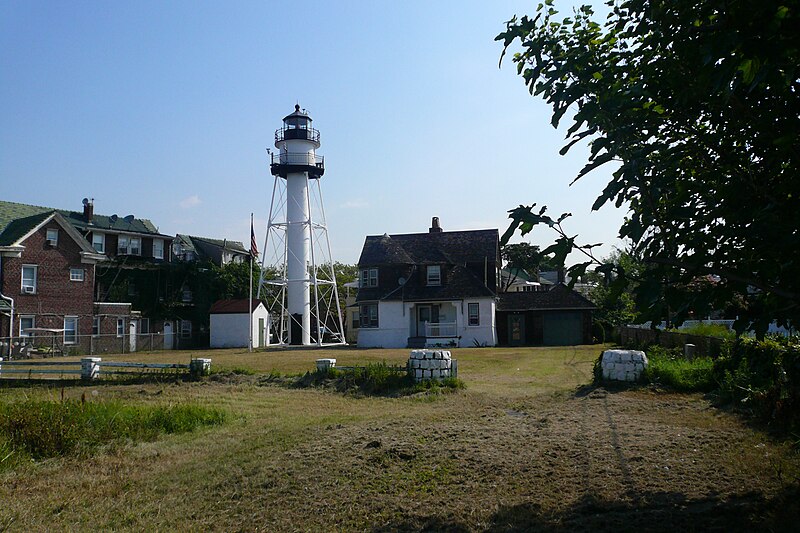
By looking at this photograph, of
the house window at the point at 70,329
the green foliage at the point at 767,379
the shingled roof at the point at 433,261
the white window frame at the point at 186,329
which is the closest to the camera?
the green foliage at the point at 767,379

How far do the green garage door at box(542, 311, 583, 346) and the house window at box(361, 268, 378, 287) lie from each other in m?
12.5

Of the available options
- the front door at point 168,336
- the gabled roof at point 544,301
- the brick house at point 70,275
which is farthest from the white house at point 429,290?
the brick house at point 70,275

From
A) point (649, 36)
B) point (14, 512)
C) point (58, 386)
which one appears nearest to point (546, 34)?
point (649, 36)

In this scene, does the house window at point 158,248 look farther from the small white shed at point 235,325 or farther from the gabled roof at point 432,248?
the gabled roof at point 432,248

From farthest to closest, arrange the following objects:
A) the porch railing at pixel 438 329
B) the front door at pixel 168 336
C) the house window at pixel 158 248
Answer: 1. the house window at pixel 158 248
2. the front door at pixel 168 336
3. the porch railing at pixel 438 329

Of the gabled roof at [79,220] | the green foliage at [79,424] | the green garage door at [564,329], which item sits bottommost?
the green foliage at [79,424]

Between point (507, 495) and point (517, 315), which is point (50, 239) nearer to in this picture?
point (517, 315)

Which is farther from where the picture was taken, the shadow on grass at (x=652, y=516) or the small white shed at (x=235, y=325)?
the small white shed at (x=235, y=325)

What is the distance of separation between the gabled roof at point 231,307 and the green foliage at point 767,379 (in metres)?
39.9

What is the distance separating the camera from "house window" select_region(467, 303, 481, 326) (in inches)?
1790

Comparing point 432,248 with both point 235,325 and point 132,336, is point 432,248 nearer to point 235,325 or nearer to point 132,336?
point 235,325

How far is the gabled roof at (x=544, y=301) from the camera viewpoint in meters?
44.9

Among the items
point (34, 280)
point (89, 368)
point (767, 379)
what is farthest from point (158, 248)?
point (767, 379)

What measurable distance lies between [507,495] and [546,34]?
496 centimetres
